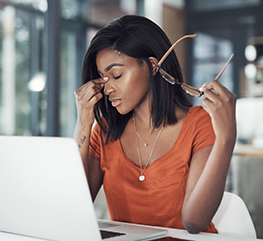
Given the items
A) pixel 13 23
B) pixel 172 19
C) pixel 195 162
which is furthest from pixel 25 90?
pixel 195 162

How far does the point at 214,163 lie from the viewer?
1162 millimetres

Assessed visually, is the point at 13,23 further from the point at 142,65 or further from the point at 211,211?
the point at 211,211

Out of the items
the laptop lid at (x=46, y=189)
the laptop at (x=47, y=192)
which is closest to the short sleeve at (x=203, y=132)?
the laptop at (x=47, y=192)

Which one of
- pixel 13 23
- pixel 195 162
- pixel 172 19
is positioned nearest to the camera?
pixel 195 162

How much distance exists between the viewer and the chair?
137cm

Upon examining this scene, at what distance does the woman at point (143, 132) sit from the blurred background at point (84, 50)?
46.6 inches

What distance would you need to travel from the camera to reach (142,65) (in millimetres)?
1448

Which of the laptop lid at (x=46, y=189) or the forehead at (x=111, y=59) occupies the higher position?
the forehead at (x=111, y=59)

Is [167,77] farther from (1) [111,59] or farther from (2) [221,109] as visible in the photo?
(2) [221,109]

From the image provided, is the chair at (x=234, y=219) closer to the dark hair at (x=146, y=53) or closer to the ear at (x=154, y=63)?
the dark hair at (x=146, y=53)

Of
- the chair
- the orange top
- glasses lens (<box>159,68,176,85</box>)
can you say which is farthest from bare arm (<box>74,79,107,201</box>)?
the chair

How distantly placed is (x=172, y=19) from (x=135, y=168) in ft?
17.3

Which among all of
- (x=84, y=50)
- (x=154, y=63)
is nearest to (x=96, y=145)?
(x=154, y=63)

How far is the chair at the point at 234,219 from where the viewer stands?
1370 millimetres
